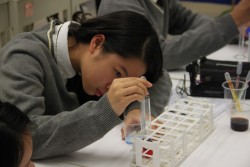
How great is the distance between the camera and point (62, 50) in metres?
1.42

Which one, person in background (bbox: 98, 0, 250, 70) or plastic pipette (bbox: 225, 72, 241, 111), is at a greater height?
person in background (bbox: 98, 0, 250, 70)

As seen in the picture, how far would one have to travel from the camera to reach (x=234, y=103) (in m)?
1.51

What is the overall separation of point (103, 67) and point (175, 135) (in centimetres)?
32

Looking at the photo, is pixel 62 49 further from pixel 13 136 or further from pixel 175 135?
pixel 13 136

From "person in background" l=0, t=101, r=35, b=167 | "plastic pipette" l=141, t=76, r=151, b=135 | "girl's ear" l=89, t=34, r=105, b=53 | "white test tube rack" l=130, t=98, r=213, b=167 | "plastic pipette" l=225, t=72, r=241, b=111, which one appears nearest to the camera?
"person in background" l=0, t=101, r=35, b=167

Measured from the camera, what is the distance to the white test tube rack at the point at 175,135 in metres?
1.17

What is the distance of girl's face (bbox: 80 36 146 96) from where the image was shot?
53.6 inches

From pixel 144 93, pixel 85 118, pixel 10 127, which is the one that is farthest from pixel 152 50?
pixel 10 127

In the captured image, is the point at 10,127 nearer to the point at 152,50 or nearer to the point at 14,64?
the point at 14,64

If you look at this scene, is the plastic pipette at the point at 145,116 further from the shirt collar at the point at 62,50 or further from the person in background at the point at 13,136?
the person in background at the point at 13,136

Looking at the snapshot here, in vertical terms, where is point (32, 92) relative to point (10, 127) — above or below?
below

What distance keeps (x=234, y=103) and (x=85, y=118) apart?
572mm

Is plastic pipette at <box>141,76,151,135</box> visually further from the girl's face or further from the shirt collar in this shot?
the shirt collar

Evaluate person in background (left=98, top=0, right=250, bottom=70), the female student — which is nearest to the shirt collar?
the female student
